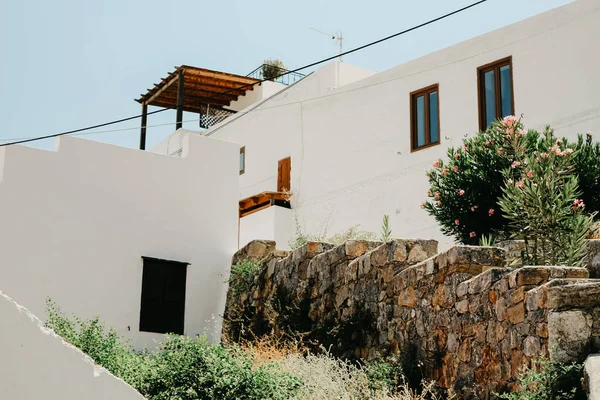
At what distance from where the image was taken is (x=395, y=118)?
19844mm

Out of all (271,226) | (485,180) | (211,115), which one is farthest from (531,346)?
(211,115)

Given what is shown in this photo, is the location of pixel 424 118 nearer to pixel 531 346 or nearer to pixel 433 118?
pixel 433 118

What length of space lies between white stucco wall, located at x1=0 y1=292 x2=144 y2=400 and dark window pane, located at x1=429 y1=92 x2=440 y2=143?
14.6m

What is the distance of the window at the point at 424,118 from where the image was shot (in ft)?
62.3

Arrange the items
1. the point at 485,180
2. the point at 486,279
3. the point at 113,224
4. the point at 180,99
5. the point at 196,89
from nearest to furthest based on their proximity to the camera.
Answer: the point at 486,279 → the point at 485,180 → the point at 113,224 → the point at 180,99 → the point at 196,89

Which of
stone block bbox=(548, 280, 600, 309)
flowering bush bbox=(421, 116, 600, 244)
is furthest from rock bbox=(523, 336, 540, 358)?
flowering bush bbox=(421, 116, 600, 244)

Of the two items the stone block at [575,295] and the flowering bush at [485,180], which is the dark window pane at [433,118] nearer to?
the flowering bush at [485,180]

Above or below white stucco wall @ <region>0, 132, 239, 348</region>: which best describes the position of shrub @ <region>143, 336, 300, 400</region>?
below

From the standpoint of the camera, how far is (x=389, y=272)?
12.5m

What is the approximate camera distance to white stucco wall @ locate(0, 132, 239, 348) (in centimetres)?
1462

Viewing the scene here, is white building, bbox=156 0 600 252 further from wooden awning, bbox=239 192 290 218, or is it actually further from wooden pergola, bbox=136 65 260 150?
wooden pergola, bbox=136 65 260 150

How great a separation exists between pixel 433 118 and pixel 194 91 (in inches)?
482

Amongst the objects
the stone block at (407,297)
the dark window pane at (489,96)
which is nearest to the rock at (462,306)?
the stone block at (407,297)

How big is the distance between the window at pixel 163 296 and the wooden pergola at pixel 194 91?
11.4 meters
